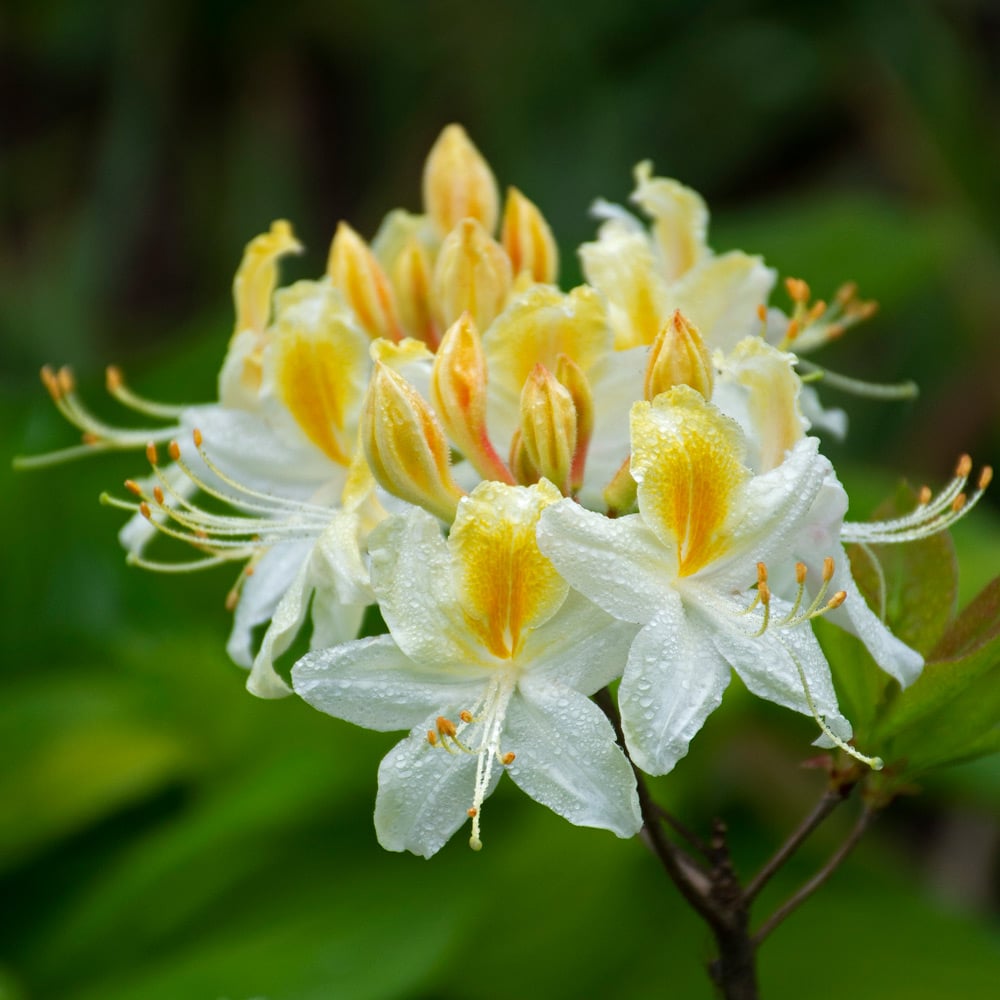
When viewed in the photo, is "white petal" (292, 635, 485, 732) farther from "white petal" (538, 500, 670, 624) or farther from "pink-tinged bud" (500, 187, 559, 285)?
"pink-tinged bud" (500, 187, 559, 285)

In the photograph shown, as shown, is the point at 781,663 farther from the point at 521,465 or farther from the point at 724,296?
the point at 724,296

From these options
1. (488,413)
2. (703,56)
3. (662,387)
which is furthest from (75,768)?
(703,56)

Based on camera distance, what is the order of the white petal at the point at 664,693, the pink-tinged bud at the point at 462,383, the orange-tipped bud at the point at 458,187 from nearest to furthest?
the white petal at the point at 664,693, the pink-tinged bud at the point at 462,383, the orange-tipped bud at the point at 458,187

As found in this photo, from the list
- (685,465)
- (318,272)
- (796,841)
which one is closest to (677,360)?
(685,465)

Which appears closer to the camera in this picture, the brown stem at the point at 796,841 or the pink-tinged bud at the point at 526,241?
the brown stem at the point at 796,841

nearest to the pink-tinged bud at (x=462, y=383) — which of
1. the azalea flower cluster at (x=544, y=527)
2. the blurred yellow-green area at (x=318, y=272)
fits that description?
the azalea flower cluster at (x=544, y=527)

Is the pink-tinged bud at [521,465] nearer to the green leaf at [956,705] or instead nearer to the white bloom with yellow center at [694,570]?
the white bloom with yellow center at [694,570]

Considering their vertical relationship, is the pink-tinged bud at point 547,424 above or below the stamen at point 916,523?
above
